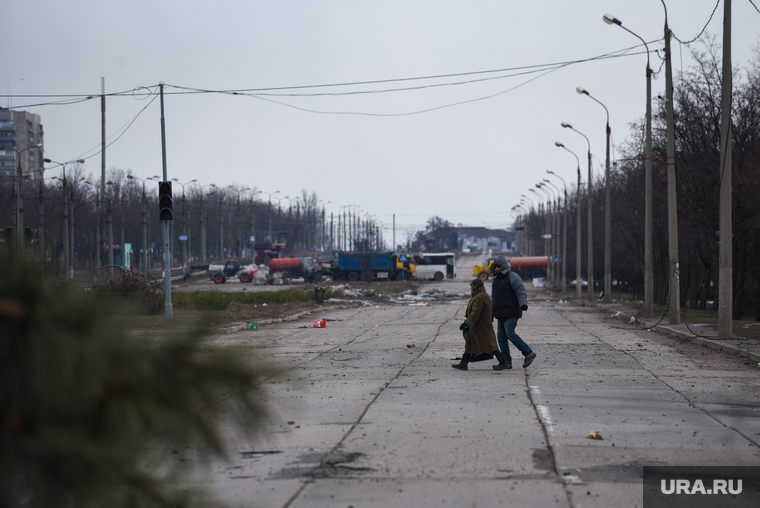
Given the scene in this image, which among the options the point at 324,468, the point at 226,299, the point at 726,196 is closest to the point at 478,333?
the point at 324,468

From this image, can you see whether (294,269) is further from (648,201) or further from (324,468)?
(324,468)

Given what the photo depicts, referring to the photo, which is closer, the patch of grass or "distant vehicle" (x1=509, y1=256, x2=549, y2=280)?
the patch of grass

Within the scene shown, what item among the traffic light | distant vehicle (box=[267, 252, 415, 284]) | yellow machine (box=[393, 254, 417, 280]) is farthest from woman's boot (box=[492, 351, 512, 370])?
yellow machine (box=[393, 254, 417, 280])

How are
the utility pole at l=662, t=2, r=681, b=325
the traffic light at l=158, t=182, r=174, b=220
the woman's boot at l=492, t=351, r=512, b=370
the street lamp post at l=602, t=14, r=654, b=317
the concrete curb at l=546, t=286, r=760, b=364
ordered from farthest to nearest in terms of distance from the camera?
1. the street lamp post at l=602, t=14, r=654, b=317
2. the traffic light at l=158, t=182, r=174, b=220
3. the utility pole at l=662, t=2, r=681, b=325
4. the concrete curb at l=546, t=286, r=760, b=364
5. the woman's boot at l=492, t=351, r=512, b=370

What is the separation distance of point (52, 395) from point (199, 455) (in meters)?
0.46

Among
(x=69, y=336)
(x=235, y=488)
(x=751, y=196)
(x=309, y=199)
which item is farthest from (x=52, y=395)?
(x=309, y=199)

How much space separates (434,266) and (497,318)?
74.7m

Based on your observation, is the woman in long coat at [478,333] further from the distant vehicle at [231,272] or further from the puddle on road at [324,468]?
the distant vehicle at [231,272]

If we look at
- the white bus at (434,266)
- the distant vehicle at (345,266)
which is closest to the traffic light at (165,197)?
the distant vehicle at (345,266)

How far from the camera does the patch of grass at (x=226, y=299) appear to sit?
28797 millimetres

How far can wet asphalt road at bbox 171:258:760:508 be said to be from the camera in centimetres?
504

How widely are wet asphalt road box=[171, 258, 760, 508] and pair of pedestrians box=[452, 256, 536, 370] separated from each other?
1.08 feet

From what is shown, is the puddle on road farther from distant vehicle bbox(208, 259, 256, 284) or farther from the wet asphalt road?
distant vehicle bbox(208, 259, 256, 284)

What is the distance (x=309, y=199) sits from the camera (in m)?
144
